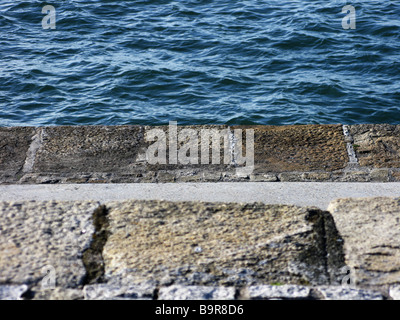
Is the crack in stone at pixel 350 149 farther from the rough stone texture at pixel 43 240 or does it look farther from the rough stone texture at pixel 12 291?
the rough stone texture at pixel 12 291

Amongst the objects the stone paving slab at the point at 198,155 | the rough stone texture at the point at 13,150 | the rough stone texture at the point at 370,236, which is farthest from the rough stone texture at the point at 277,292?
the rough stone texture at the point at 13,150

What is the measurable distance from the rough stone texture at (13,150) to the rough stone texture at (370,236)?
4.52 ft

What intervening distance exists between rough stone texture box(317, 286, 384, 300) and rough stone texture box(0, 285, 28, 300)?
801 millimetres

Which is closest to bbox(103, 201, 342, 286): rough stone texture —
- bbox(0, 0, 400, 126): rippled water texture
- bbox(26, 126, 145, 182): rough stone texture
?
bbox(26, 126, 145, 182): rough stone texture

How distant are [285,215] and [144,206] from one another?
0.49 meters

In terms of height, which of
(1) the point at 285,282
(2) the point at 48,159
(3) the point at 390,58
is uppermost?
(1) the point at 285,282

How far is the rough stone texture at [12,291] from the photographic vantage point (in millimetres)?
1323

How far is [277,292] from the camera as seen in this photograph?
4.46 ft

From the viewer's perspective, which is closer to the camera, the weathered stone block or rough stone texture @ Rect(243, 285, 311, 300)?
rough stone texture @ Rect(243, 285, 311, 300)

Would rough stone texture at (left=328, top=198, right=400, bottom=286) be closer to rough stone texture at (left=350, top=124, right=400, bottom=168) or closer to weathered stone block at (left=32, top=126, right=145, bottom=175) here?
rough stone texture at (left=350, top=124, right=400, bottom=168)

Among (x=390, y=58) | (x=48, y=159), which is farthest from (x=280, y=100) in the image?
(x=48, y=159)

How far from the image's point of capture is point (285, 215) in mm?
1732

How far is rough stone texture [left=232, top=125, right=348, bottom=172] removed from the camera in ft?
7.55
